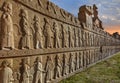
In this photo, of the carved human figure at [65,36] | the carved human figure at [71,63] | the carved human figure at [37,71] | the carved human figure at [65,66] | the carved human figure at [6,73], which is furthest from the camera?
the carved human figure at [71,63]

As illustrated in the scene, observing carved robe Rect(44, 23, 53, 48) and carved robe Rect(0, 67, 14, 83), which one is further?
carved robe Rect(44, 23, 53, 48)

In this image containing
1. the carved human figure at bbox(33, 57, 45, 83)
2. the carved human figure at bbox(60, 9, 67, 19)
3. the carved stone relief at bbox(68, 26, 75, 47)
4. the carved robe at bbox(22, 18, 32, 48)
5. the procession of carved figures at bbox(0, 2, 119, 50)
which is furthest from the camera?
the carved stone relief at bbox(68, 26, 75, 47)

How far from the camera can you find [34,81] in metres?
5.69

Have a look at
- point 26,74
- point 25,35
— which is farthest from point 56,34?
point 26,74

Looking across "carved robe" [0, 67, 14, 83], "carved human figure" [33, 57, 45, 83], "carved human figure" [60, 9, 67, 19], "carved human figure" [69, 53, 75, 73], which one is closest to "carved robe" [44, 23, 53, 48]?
"carved human figure" [33, 57, 45, 83]

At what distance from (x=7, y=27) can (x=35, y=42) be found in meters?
1.33

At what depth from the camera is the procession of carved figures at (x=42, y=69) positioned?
14.9ft

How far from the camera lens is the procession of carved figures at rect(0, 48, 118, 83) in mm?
4551

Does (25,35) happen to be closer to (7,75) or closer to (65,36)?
(7,75)

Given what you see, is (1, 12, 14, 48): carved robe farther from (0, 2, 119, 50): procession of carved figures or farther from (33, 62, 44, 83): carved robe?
(33, 62, 44, 83): carved robe

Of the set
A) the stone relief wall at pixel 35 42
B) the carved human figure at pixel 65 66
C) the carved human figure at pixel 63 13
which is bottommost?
the carved human figure at pixel 65 66

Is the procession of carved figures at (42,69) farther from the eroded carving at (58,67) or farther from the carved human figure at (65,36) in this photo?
the carved human figure at (65,36)

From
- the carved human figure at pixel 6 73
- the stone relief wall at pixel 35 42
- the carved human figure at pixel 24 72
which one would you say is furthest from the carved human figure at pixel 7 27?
the carved human figure at pixel 24 72

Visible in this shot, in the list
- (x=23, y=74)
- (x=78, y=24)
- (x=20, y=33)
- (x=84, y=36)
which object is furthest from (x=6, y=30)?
(x=84, y=36)
